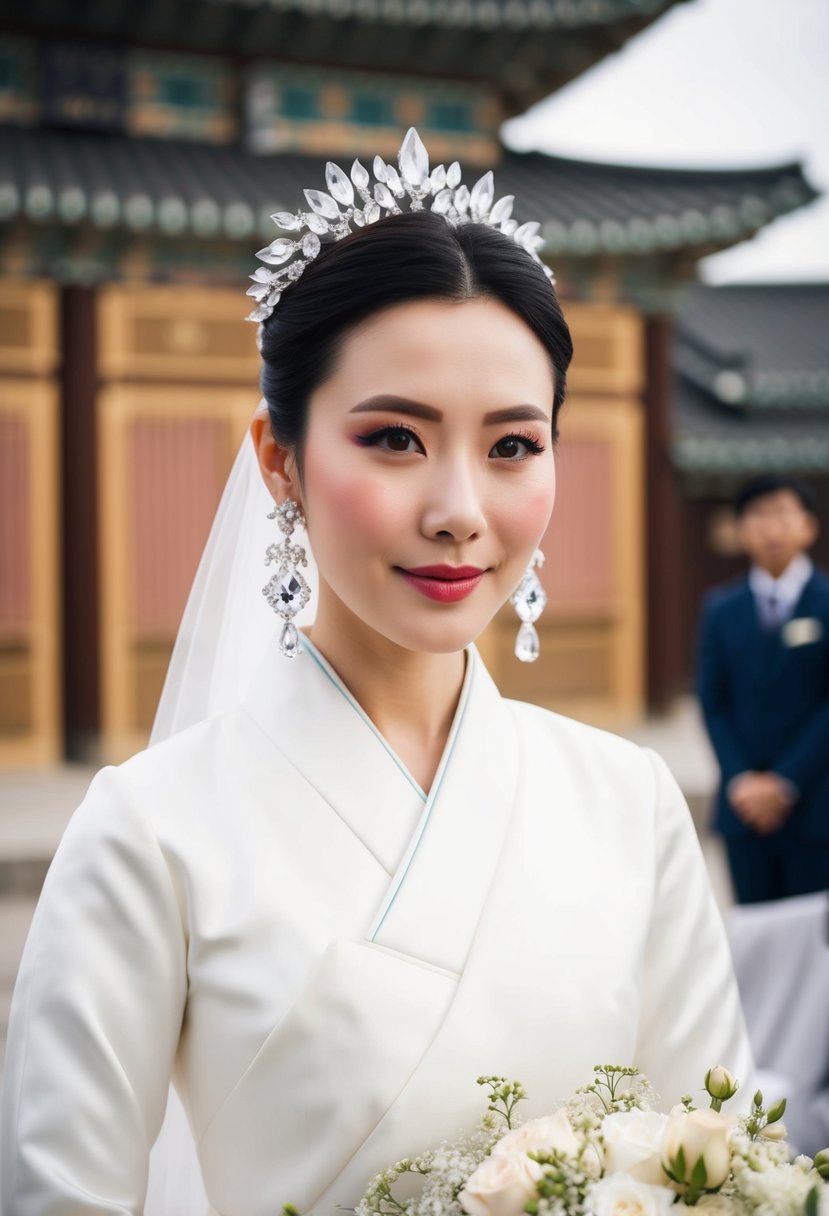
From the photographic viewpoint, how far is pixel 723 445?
13602 millimetres

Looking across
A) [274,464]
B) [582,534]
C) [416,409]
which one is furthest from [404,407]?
[582,534]

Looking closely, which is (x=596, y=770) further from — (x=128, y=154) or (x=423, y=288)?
(x=128, y=154)

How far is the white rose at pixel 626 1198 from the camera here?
3.34 ft

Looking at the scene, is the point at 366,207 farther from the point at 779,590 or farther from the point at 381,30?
the point at 381,30

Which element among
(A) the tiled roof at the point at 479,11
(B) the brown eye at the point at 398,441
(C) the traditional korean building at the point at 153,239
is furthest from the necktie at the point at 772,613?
(A) the tiled roof at the point at 479,11

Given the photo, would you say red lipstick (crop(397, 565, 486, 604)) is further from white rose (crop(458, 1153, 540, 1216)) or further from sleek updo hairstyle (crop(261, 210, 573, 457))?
white rose (crop(458, 1153, 540, 1216))

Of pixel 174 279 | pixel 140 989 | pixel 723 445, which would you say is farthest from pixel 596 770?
pixel 723 445

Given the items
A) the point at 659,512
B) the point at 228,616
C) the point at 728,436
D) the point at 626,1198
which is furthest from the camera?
the point at 728,436

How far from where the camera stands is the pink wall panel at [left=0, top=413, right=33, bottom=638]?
349 inches

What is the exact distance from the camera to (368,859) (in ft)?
4.33

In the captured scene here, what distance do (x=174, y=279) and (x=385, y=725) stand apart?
26.8 feet

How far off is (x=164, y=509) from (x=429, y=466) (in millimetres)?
8069

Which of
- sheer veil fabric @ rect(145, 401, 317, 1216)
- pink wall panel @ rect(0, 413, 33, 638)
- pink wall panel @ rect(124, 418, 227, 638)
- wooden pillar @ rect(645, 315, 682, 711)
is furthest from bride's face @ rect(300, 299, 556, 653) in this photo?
wooden pillar @ rect(645, 315, 682, 711)

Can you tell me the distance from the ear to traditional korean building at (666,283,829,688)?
1239 cm
